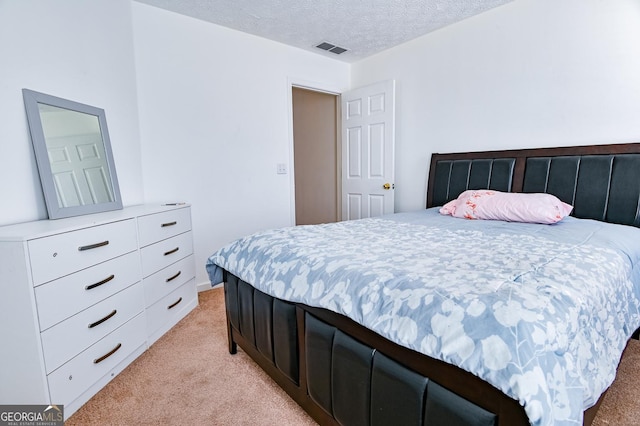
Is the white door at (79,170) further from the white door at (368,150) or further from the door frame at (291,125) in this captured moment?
the white door at (368,150)

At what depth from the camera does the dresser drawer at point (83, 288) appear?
1.33 m

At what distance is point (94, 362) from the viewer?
1.56 meters

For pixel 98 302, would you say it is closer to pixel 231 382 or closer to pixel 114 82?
pixel 231 382

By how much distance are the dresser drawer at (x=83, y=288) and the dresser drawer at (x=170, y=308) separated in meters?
0.30

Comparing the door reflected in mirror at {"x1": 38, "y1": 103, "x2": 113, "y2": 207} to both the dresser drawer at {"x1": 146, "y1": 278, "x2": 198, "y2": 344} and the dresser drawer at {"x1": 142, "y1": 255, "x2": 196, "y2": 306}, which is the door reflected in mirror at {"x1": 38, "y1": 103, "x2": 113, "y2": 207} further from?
the dresser drawer at {"x1": 146, "y1": 278, "x2": 198, "y2": 344}

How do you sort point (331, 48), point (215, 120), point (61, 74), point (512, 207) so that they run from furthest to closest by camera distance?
point (331, 48), point (215, 120), point (512, 207), point (61, 74)

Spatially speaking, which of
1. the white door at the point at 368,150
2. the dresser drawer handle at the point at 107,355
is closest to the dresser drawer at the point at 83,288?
the dresser drawer handle at the point at 107,355

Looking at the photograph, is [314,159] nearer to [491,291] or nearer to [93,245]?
[93,245]

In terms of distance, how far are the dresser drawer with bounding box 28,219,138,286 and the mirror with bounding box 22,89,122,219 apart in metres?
0.33

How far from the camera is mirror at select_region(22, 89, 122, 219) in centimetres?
171

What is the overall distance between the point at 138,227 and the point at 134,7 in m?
1.86

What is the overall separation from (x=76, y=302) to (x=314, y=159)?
12.2 feet

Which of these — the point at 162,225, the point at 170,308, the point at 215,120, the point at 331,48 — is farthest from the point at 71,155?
the point at 331,48

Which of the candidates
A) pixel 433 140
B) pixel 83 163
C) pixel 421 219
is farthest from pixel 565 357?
pixel 433 140
